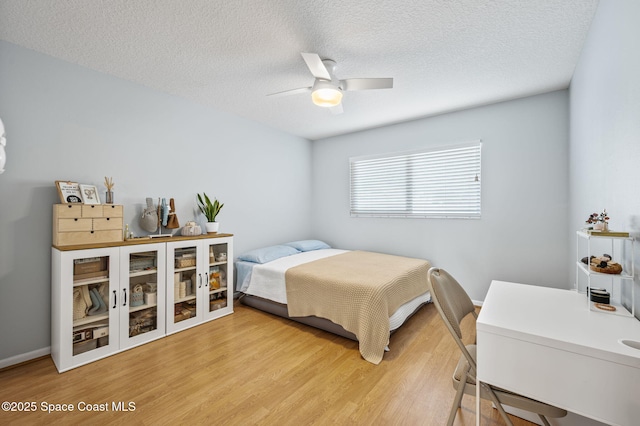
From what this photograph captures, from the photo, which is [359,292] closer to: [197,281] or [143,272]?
[197,281]

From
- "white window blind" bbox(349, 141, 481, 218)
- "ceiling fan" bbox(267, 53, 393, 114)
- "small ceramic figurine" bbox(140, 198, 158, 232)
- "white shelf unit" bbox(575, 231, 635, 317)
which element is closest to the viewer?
"white shelf unit" bbox(575, 231, 635, 317)

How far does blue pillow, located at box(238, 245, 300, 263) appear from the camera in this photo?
3394mm

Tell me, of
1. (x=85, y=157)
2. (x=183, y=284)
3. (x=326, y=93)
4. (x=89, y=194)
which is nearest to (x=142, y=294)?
(x=183, y=284)

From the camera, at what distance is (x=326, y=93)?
2195 mm

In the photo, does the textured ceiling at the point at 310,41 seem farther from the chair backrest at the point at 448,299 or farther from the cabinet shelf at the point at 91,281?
the cabinet shelf at the point at 91,281

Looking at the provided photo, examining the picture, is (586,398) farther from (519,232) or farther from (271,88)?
(271,88)

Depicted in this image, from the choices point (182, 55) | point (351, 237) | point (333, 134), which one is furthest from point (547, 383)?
point (333, 134)

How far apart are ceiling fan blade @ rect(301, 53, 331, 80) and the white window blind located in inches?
83.8

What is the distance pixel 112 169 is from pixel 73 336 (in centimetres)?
148

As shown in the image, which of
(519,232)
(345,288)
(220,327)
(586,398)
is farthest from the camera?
(519,232)

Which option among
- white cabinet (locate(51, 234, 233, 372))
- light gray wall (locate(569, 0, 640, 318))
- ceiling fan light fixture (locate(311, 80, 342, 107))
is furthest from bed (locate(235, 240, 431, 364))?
ceiling fan light fixture (locate(311, 80, 342, 107))

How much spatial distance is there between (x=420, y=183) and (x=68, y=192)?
384 centimetres

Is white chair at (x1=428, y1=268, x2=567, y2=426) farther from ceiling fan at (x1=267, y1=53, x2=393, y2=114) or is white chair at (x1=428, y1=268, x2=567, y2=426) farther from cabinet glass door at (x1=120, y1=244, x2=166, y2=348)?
cabinet glass door at (x1=120, y1=244, x2=166, y2=348)

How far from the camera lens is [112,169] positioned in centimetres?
257
